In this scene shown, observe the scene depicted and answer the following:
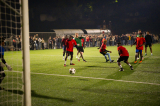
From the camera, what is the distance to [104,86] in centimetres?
640

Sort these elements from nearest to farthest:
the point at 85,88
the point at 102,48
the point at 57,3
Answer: the point at 85,88, the point at 102,48, the point at 57,3

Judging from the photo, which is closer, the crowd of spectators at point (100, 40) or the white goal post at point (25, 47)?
the white goal post at point (25, 47)

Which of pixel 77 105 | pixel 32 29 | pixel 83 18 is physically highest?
pixel 83 18

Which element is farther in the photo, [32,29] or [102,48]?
[32,29]

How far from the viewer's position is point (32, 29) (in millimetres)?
37031

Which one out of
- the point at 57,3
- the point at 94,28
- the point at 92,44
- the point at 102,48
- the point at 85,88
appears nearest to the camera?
the point at 85,88

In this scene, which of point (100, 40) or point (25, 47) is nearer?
point (25, 47)

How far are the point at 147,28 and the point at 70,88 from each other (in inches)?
1905

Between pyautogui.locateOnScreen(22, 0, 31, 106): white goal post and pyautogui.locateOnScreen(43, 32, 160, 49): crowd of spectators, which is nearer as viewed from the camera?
pyautogui.locateOnScreen(22, 0, 31, 106): white goal post

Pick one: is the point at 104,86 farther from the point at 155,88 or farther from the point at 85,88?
the point at 155,88

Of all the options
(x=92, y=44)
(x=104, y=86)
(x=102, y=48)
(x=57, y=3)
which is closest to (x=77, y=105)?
(x=104, y=86)

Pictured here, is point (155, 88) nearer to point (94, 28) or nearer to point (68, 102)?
point (68, 102)

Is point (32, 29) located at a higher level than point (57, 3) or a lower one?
lower

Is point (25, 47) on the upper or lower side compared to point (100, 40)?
lower
